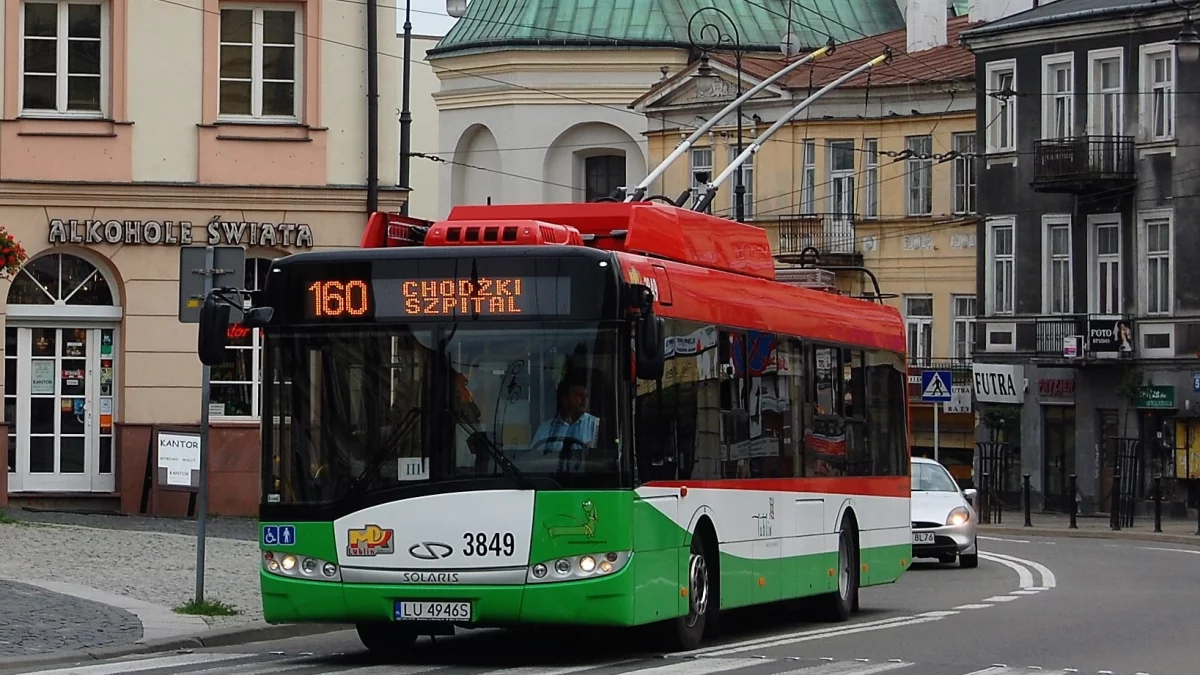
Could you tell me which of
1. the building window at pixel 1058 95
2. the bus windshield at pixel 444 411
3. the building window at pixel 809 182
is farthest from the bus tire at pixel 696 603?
the building window at pixel 809 182

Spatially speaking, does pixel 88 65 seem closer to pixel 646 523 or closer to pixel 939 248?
pixel 646 523

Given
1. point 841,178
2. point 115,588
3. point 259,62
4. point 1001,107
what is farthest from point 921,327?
point 115,588

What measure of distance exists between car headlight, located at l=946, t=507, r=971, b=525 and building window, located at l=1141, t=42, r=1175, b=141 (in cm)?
2209

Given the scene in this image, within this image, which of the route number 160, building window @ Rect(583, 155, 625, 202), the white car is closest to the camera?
the route number 160

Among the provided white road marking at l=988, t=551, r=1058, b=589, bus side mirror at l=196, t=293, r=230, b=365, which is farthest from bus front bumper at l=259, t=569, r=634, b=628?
white road marking at l=988, t=551, r=1058, b=589

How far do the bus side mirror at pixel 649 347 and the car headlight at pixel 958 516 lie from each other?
15.0 metres

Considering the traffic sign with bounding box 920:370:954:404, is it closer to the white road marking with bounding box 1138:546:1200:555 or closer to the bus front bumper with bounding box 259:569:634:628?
the white road marking with bounding box 1138:546:1200:555

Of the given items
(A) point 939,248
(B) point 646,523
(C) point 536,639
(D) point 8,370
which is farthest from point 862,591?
(A) point 939,248

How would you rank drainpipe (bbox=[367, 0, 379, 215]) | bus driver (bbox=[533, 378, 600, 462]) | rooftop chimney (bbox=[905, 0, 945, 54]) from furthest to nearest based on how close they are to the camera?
rooftop chimney (bbox=[905, 0, 945, 54]), drainpipe (bbox=[367, 0, 379, 215]), bus driver (bbox=[533, 378, 600, 462])

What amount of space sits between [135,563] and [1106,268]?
32600 mm

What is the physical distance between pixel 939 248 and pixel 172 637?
144 feet

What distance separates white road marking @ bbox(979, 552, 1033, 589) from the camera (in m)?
25.9

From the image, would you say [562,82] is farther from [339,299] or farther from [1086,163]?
[339,299]

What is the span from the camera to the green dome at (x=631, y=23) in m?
67.2
